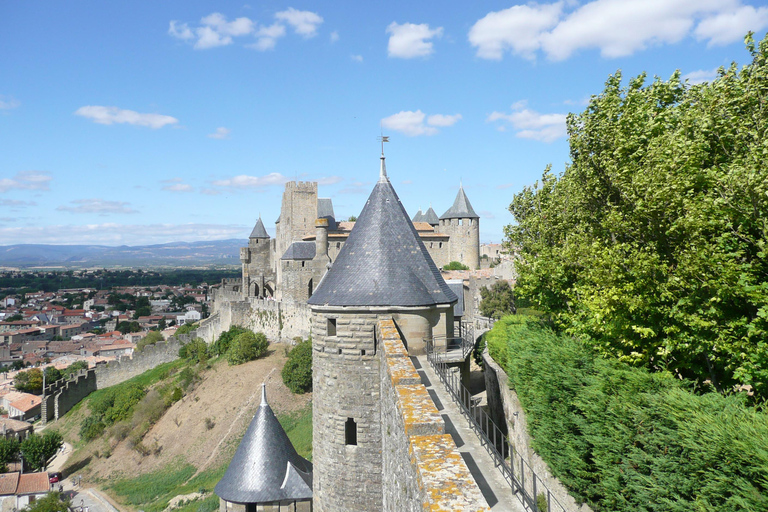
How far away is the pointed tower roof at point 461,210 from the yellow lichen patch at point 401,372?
55310 millimetres

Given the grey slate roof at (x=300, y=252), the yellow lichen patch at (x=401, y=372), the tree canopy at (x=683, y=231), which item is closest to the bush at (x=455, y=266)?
the grey slate roof at (x=300, y=252)

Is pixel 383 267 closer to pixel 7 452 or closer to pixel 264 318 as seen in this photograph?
pixel 264 318

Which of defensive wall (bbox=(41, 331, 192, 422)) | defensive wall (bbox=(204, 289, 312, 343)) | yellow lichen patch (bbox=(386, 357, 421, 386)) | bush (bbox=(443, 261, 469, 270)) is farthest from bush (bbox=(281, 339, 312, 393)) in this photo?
bush (bbox=(443, 261, 469, 270))

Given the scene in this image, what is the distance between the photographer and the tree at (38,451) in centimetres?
3703

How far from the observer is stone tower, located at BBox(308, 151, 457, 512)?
9.25 m

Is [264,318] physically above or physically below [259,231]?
below

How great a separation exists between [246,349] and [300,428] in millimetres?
11454

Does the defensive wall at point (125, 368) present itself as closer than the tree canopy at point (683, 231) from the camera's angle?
No

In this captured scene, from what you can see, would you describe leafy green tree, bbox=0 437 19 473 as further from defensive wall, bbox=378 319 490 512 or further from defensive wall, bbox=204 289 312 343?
defensive wall, bbox=378 319 490 512

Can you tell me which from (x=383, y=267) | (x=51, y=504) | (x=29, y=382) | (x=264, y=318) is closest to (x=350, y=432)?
(x=383, y=267)

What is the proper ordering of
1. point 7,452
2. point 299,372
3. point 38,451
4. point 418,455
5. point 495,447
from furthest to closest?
1. point 38,451
2. point 7,452
3. point 299,372
4. point 495,447
5. point 418,455

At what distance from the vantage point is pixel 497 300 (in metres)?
41.7

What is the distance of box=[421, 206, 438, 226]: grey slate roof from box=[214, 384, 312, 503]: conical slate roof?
56.1 m

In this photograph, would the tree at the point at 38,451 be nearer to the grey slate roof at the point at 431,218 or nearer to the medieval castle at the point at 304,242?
the medieval castle at the point at 304,242
